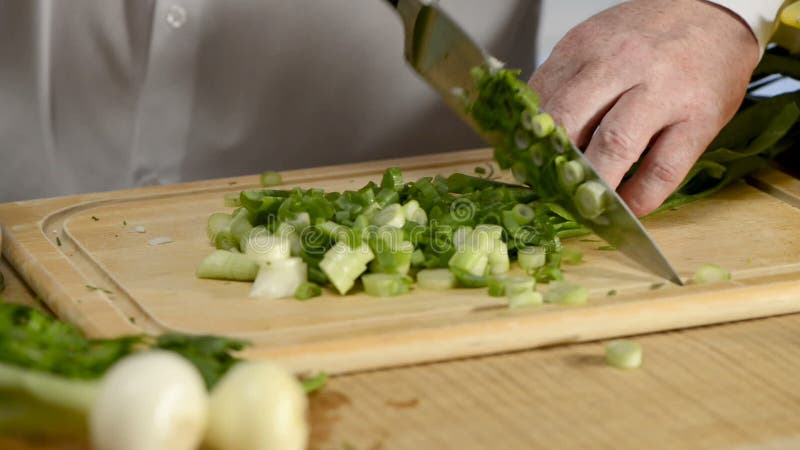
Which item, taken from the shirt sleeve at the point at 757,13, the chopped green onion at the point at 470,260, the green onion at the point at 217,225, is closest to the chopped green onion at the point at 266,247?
the green onion at the point at 217,225

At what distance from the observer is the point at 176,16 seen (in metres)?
2.35

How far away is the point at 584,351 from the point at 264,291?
47cm

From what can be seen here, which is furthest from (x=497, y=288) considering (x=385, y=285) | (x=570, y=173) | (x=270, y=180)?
(x=270, y=180)

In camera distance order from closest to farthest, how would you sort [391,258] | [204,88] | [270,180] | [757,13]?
1. [391,258]
2. [757,13]
3. [270,180]
4. [204,88]

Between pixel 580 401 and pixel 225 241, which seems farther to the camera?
pixel 225 241

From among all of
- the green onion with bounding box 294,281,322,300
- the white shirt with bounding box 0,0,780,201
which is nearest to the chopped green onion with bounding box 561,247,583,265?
the green onion with bounding box 294,281,322,300

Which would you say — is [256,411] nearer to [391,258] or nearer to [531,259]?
[391,258]

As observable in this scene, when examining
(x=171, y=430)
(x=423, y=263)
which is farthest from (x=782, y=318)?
(x=171, y=430)

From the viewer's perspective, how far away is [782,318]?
5.30 feet

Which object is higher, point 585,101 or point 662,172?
point 585,101

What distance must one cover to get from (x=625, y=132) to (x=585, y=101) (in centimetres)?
9

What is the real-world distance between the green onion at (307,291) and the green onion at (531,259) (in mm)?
331

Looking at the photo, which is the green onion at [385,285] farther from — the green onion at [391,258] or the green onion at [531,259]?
the green onion at [531,259]

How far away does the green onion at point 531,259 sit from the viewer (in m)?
1.75
